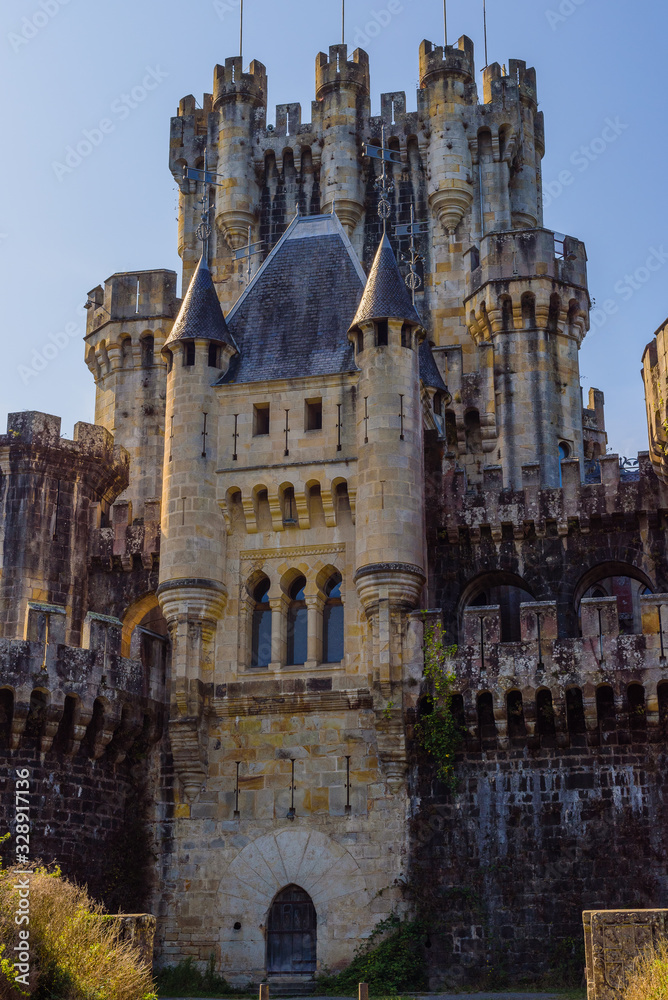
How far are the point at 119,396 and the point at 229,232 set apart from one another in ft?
23.7

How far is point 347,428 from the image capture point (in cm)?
3778

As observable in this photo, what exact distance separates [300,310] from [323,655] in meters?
9.06

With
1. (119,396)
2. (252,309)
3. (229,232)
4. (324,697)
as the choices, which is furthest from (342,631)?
(229,232)

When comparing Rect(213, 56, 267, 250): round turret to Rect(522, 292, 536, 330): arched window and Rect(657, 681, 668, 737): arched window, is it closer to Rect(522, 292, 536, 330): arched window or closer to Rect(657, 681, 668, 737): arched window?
Rect(522, 292, 536, 330): arched window

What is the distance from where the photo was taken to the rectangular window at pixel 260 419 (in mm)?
38688

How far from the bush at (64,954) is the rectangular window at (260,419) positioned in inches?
585

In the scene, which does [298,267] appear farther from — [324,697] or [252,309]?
[324,697]

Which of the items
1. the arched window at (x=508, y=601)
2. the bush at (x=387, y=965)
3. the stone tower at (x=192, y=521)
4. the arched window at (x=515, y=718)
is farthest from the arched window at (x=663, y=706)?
the stone tower at (x=192, y=521)

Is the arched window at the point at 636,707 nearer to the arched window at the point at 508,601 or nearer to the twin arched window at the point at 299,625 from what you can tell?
the arched window at the point at 508,601

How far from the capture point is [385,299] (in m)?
38.1

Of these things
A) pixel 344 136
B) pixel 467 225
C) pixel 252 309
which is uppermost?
pixel 344 136

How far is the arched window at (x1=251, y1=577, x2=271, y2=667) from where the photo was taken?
37.6m

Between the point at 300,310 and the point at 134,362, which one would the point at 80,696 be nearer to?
the point at 300,310

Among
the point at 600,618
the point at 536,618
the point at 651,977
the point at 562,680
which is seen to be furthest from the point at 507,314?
the point at 651,977
